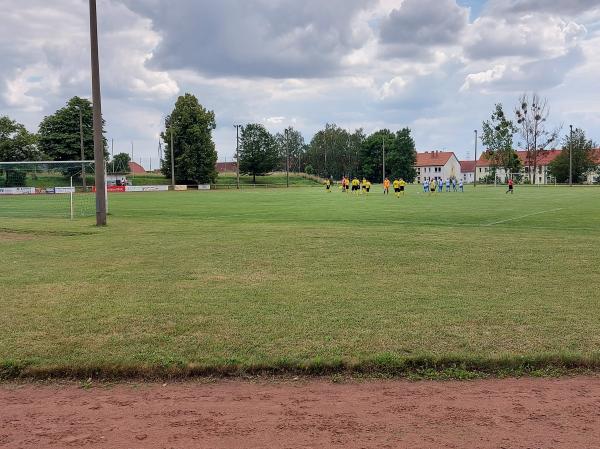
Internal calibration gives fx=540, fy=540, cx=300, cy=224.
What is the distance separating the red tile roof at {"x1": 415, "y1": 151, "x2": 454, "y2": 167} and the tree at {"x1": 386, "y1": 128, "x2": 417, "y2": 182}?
82.5 ft

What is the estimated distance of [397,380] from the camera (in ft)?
16.7

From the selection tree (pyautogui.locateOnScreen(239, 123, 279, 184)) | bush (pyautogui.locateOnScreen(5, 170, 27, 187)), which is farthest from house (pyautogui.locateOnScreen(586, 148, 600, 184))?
bush (pyautogui.locateOnScreen(5, 170, 27, 187))

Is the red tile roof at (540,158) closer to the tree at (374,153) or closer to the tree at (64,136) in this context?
the tree at (374,153)

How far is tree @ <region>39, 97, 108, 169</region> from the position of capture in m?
86.8

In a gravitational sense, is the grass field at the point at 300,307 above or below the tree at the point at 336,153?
below

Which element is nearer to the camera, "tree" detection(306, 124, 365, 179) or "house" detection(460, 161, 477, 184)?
"tree" detection(306, 124, 365, 179)

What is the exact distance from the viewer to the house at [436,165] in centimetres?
15912

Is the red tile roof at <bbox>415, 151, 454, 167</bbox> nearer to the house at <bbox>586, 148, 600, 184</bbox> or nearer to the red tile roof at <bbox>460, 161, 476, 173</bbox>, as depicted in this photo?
the red tile roof at <bbox>460, 161, 476, 173</bbox>

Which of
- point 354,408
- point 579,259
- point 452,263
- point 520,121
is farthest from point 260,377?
point 520,121

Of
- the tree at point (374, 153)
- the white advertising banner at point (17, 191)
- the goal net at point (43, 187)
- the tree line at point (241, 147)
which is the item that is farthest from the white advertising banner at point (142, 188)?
the tree at point (374, 153)

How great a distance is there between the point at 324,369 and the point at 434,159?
163 metres

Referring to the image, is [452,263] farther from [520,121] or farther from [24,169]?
[520,121]

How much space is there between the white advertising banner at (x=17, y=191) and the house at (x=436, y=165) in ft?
434

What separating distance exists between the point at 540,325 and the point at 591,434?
2.56m
